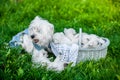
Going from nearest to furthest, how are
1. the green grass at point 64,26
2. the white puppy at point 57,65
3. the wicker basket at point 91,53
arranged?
the green grass at point 64,26, the white puppy at point 57,65, the wicker basket at point 91,53

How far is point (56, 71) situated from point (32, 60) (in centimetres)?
44

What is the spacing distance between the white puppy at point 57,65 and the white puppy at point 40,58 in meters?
0.07

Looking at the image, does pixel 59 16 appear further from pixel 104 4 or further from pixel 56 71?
pixel 56 71

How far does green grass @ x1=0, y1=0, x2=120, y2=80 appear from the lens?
539 cm

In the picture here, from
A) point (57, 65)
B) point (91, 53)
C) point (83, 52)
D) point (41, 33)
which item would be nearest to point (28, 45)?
point (41, 33)

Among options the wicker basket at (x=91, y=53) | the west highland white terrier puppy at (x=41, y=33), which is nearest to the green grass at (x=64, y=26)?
the wicker basket at (x=91, y=53)

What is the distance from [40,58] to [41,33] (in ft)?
1.23

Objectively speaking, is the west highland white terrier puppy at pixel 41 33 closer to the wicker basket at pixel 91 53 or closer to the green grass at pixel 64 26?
the green grass at pixel 64 26

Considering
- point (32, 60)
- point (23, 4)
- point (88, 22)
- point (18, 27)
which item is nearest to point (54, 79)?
point (32, 60)

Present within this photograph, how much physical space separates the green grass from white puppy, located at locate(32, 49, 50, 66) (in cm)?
10

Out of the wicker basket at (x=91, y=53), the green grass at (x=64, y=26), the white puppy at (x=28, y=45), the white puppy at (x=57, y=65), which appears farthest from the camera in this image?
the wicker basket at (x=91, y=53)

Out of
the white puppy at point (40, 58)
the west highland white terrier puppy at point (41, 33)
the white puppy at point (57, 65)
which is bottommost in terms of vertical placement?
the white puppy at point (57, 65)

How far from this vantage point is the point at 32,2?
912cm

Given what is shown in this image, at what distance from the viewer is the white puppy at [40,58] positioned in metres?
5.83
